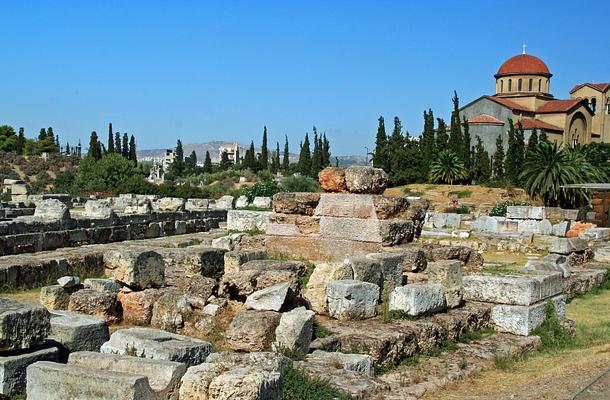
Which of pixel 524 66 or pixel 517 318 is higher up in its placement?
pixel 524 66

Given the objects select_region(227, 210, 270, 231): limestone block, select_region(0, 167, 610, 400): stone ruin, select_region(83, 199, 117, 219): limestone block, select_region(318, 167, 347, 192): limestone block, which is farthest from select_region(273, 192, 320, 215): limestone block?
select_region(83, 199, 117, 219): limestone block

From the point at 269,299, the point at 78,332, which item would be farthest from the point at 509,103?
the point at 78,332

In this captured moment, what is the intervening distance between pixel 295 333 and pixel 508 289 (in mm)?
4297

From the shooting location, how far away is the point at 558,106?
244ft

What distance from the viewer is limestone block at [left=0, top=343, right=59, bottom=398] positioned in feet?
17.2

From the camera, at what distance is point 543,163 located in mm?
42031

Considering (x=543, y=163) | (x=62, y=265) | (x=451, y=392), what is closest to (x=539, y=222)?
(x=543, y=163)

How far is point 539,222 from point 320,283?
22591mm

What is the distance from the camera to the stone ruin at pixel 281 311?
17.2ft

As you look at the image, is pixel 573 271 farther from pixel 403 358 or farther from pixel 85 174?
pixel 85 174

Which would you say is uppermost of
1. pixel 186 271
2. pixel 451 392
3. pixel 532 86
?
pixel 532 86

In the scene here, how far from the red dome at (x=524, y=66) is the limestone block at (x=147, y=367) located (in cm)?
7639

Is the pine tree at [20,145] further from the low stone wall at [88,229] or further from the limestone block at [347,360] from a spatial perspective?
the limestone block at [347,360]

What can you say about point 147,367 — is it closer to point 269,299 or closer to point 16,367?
point 16,367
